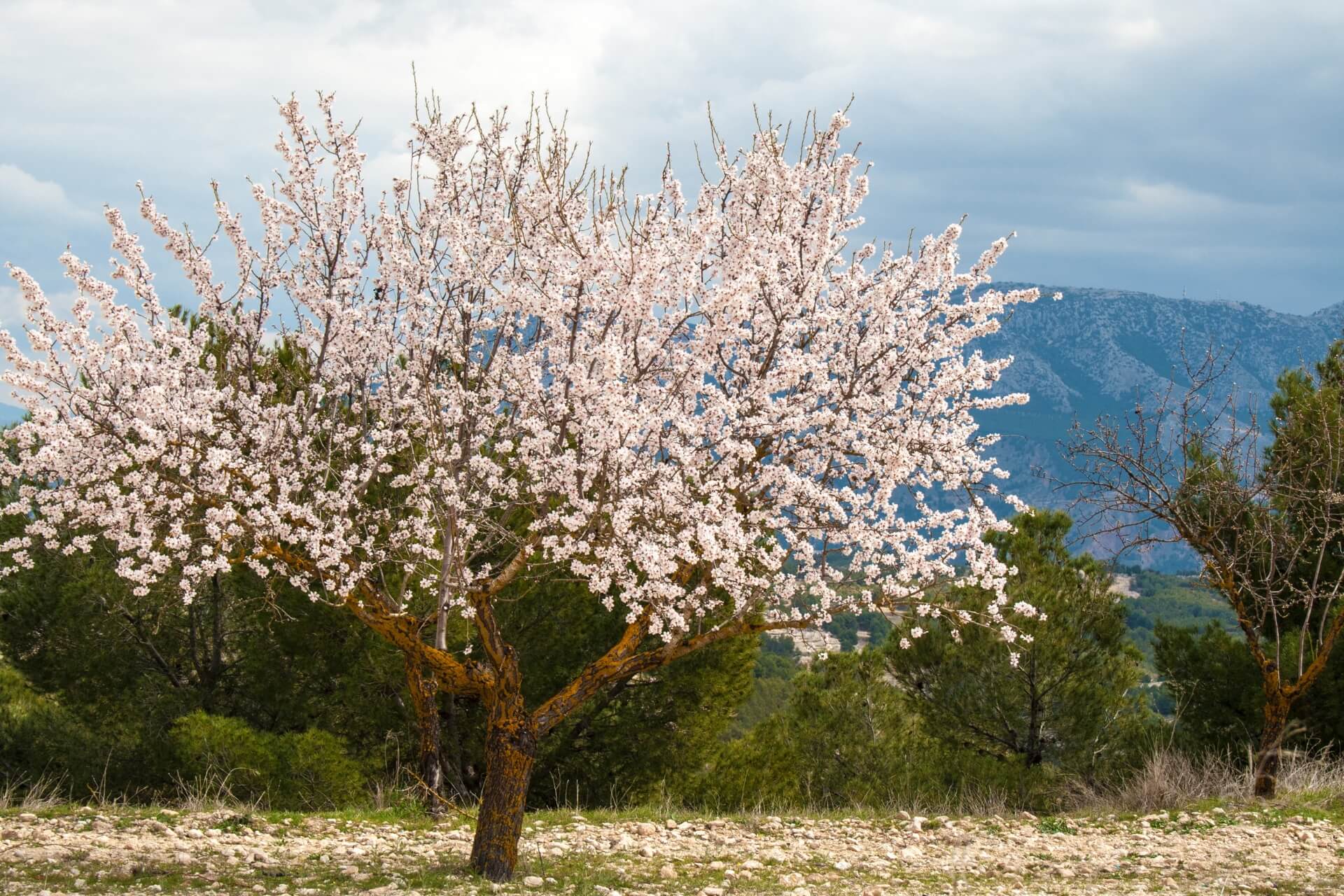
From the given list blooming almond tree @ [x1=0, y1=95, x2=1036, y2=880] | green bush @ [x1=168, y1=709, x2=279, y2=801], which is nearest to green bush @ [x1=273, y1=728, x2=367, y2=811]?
green bush @ [x1=168, y1=709, x2=279, y2=801]

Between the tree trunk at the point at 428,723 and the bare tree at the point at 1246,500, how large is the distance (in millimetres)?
8183

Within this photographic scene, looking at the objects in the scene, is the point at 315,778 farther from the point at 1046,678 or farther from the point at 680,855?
the point at 1046,678

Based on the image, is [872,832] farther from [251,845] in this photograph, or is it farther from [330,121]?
[330,121]

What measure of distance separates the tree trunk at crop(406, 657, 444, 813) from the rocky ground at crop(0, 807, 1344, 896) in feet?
1.94

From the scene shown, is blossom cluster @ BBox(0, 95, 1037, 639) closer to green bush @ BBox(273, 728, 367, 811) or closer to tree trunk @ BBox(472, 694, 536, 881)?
tree trunk @ BBox(472, 694, 536, 881)

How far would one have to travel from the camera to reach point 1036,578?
14914 millimetres

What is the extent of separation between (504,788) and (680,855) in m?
2.18

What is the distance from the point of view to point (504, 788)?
842 centimetres

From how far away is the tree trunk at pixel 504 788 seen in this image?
27.4 feet

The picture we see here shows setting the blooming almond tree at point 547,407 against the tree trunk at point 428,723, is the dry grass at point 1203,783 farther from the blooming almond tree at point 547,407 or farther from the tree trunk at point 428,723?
the tree trunk at point 428,723

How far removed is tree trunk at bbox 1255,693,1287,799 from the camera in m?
12.9

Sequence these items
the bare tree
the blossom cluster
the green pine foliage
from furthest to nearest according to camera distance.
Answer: the green pine foliage < the bare tree < the blossom cluster

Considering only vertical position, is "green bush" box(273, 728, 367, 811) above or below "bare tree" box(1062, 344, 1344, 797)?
below

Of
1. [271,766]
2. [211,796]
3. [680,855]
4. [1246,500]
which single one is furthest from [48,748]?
[1246,500]
